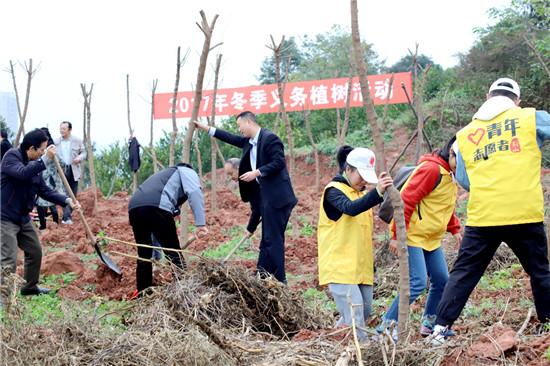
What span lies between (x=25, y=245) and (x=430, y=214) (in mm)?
3965

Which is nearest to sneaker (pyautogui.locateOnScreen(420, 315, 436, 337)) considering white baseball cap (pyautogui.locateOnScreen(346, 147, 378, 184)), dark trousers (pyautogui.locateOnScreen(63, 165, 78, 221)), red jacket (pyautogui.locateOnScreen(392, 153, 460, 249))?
red jacket (pyautogui.locateOnScreen(392, 153, 460, 249))

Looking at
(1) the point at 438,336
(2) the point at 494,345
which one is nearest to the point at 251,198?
(1) the point at 438,336

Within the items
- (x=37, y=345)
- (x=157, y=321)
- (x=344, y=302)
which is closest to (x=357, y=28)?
(x=344, y=302)

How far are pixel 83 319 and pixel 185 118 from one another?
16766 millimetres

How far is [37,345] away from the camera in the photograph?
3.88 metres

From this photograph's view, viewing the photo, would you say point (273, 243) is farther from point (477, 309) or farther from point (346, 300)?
point (346, 300)

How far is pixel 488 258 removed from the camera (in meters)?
4.44

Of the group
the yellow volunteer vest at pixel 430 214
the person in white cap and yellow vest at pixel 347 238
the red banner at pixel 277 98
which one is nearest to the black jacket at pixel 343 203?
the person in white cap and yellow vest at pixel 347 238

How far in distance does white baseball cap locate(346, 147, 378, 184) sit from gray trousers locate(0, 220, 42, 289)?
142 inches

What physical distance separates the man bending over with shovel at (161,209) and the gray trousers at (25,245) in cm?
128

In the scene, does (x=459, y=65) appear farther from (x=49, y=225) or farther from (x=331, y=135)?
(x=49, y=225)

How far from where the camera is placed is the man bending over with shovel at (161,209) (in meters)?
6.20

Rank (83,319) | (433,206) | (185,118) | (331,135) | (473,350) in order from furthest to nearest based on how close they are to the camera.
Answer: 1. (331,135)
2. (185,118)
3. (433,206)
4. (83,319)
5. (473,350)

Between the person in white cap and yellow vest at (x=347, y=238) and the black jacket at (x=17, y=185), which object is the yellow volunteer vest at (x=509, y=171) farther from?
the black jacket at (x=17, y=185)
